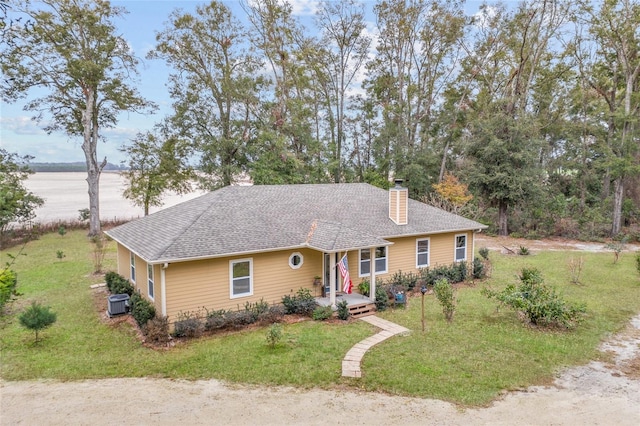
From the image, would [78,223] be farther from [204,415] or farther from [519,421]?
[519,421]

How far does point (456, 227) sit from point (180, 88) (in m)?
24.3

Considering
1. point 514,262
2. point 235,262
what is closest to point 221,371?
point 235,262

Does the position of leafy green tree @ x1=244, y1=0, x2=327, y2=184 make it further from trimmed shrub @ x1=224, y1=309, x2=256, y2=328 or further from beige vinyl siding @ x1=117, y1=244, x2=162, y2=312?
trimmed shrub @ x1=224, y1=309, x2=256, y2=328

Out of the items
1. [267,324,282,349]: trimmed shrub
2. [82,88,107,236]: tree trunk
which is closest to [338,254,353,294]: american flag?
[267,324,282,349]: trimmed shrub

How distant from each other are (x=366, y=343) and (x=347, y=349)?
687mm

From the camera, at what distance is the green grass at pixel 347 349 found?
8688mm

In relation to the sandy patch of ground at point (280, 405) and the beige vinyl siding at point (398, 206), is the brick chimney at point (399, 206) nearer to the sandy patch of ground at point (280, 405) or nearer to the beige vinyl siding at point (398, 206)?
the beige vinyl siding at point (398, 206)

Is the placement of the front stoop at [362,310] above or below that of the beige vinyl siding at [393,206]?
below

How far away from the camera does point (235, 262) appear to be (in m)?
12.3

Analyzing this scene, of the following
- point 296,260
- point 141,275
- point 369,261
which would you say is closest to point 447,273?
point 369,261

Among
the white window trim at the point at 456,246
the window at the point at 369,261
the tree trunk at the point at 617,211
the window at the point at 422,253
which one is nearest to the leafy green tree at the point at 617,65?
the tree trunk at the point at 617,211

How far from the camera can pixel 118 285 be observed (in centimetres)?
1423

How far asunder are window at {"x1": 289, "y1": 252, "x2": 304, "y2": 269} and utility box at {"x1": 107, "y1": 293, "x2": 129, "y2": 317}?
18.7 feet

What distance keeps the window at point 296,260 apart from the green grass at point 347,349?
2.13 meters
